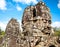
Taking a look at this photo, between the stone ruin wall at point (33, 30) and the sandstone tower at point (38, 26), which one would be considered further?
the sandstone tower at point (38, 26)

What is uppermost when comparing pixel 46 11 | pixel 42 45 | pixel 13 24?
pixel 46 11

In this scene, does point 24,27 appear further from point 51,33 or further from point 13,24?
point 51,33

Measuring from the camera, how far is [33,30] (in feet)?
150

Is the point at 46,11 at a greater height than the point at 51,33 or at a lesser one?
greater

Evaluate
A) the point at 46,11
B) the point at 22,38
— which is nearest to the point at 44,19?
the point at 46,11

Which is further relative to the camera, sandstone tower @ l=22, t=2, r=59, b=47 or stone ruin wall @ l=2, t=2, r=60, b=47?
sandstone tower @ l=22, t=2, r=59, b=47

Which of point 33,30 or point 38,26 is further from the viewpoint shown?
point 38,26

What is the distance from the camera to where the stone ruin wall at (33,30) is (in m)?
43.6

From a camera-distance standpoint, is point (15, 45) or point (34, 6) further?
point (34, 6)

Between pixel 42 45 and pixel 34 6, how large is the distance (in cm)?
1240

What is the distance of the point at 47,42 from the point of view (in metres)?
44.1

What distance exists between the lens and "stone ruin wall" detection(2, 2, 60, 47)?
143ft

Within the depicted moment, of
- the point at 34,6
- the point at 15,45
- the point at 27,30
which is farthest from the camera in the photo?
the point at 34,6

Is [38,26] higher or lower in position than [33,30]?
higher
